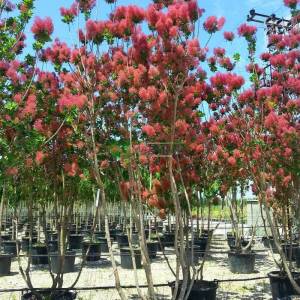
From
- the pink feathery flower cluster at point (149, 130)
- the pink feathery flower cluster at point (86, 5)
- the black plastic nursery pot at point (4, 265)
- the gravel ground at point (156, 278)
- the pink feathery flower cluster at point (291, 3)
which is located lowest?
the gravel ground at point (156, 278)

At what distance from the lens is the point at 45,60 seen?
17.9ft

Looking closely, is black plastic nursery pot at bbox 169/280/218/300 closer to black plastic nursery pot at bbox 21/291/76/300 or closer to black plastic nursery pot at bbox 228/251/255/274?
black plastic nursery pot at bbox 21/291/76/300

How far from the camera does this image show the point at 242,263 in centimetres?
949

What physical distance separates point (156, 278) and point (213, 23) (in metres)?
5.90

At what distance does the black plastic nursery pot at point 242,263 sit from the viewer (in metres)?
9.46

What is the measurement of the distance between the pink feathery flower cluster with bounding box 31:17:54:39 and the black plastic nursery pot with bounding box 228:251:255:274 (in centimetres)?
661

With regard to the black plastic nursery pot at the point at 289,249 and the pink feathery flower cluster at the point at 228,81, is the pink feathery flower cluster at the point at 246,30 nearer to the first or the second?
the pink feathery flower cluster at the point at 228,81

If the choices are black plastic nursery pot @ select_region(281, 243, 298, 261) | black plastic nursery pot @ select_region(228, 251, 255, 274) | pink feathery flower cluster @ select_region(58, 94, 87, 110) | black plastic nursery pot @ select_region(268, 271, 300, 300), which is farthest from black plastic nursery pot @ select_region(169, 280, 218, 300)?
black plastic nursery pot @ select_region(228, 251, 255, 274)

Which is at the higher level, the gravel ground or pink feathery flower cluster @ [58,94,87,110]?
pink feathery flower cluster @ [58,94,87,110]

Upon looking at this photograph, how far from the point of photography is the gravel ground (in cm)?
718

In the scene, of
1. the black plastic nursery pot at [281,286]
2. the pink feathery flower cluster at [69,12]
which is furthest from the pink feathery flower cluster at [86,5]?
the black plastic nursery pot at [281,286]

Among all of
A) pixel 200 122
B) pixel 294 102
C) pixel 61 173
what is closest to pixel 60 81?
pixel 61 173

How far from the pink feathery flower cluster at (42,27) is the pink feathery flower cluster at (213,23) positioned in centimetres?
170

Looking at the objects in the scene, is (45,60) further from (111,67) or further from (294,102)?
(294,102)
